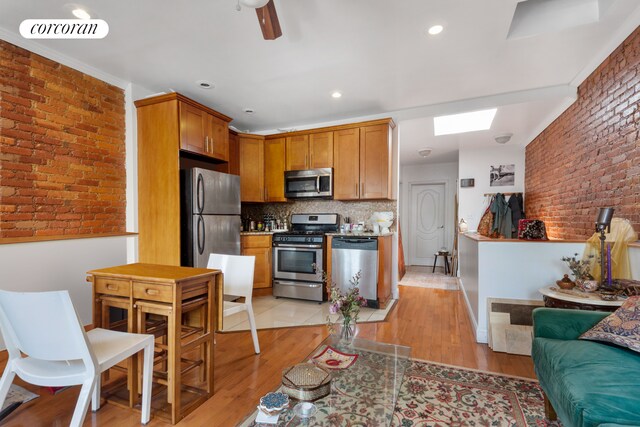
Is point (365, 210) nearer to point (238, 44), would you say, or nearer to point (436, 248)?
point (238, 44)

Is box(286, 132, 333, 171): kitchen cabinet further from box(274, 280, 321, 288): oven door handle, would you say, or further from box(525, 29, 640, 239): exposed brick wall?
box(525, 29, 640, 239): exposed brick wall

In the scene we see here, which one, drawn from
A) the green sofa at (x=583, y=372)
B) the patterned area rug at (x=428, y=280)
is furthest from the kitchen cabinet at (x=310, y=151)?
the green sofa at (x=583, y=372)

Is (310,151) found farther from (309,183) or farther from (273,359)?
(273,359)

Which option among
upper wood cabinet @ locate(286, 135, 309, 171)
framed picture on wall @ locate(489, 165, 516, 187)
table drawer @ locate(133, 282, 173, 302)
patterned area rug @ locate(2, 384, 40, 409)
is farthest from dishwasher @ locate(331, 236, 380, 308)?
framed picture on wall @ locate(489, 165, 516, 187)

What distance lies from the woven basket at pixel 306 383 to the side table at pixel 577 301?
1.80m

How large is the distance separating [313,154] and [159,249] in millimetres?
2412

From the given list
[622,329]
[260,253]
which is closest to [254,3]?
[622,329]

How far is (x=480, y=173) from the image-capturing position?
534cm

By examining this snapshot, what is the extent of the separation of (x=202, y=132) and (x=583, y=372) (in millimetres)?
3841

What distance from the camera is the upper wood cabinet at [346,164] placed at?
13.3 ft

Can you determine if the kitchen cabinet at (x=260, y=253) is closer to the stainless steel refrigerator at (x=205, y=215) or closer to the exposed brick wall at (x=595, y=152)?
the stainless steel refrigerator at (x=205, y=215)

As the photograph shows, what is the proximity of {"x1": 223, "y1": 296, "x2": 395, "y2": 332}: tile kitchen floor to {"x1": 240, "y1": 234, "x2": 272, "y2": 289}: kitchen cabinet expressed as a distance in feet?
0.89

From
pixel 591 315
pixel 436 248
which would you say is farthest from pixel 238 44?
pixel 436 248

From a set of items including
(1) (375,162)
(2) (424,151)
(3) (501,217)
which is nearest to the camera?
(1) (375,162)
